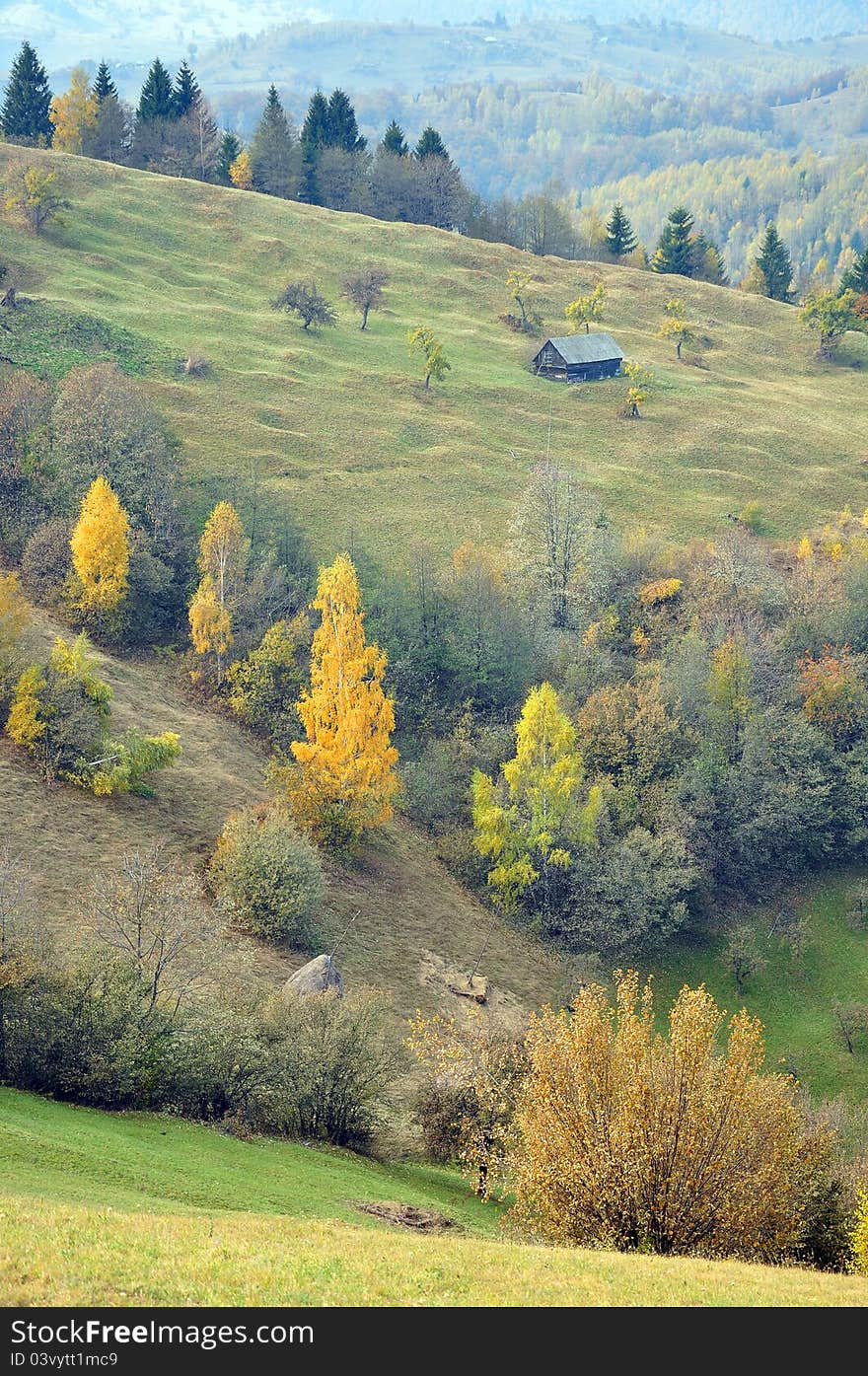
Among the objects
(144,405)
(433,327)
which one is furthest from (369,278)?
(144,405)

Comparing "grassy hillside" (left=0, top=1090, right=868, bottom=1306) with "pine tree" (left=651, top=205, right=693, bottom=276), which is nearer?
"grassy hillside" (left=0, top=1090, right=868, bottom=1306)

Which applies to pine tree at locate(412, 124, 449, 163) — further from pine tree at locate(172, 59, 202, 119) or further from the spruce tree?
the spruce tree

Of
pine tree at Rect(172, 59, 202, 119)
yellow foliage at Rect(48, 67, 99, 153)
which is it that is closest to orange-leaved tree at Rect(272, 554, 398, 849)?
yellow foliage at Rect(48, 67, 99, 153)

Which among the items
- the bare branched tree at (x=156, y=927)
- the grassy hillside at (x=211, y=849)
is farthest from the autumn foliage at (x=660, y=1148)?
the grassy hillside at (x=211, y=849)

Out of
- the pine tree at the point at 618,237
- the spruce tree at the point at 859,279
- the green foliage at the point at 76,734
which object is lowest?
the green foliage at the point at 76,734

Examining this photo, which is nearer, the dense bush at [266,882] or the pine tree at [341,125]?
the dense bush at [266,882]

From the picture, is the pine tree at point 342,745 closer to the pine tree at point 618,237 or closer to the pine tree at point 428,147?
the pine tree at point 618,237

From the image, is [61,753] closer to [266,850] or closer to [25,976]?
[266,850]
